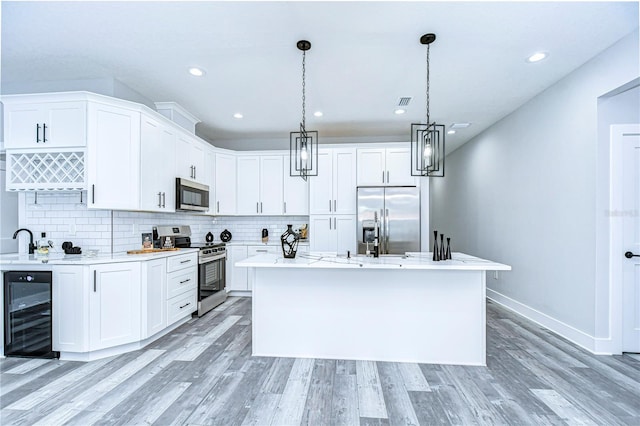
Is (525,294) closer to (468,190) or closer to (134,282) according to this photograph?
(468,190)

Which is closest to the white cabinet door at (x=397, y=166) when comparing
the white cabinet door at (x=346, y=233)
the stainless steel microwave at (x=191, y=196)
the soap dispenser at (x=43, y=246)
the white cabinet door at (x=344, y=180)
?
the white cabinet door at (x=344, y=180)

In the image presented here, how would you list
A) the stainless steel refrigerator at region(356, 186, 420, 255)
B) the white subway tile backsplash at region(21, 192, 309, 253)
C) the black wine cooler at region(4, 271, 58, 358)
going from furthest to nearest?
the stainless steel refrigerator at region(356, 186, 420, 255)
the white subway tile backsplash at region(21, 192, 309, 253)
the black wine cooler at region(4, 271, 58, 358)

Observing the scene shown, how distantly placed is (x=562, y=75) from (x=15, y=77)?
19.9ft

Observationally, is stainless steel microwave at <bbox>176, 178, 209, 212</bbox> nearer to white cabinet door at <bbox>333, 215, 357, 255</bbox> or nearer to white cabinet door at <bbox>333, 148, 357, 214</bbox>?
white cabinet door at <bbox>333, 148, 357, 214</bbox>

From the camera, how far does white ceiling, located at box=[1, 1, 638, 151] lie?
7.47 ft

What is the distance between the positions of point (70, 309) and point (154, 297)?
70 cm

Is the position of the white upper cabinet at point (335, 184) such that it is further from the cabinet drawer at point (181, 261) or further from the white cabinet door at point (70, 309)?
the white cabinet door at point (70, 309)

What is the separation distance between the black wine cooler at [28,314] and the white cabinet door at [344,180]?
372 centimetres

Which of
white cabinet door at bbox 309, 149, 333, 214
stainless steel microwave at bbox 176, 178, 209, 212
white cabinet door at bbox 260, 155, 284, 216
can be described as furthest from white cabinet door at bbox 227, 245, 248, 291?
white cabinet door at bbox 309, 149, 333, 214

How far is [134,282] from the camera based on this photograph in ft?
9.95

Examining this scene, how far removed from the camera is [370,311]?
2.82m

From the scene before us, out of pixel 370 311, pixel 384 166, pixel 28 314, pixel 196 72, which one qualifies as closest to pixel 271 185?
pixel 384 166

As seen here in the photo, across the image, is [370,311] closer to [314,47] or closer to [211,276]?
[314,47]

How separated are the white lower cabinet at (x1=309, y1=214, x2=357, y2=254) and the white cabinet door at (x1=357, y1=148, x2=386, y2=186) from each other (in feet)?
2.14
